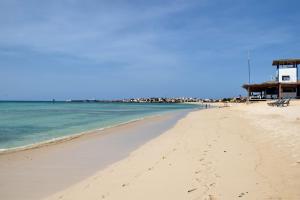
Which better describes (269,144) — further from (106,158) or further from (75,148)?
(75,148)

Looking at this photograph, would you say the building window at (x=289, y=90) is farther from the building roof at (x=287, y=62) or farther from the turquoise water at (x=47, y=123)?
the turquoise water at (x=47, y=123)

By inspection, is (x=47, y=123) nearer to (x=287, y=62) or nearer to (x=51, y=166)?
(x=51, y=166)

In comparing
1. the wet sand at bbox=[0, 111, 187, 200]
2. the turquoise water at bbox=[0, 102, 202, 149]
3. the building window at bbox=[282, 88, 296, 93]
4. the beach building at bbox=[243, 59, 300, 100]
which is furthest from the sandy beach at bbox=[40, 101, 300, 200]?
the building window at bbox=[282, 88, 296, 93]

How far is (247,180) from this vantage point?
218 inches

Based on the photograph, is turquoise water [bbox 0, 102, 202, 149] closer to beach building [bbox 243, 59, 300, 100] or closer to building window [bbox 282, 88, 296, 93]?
beach building [bbox 243, 59, 300, 100]

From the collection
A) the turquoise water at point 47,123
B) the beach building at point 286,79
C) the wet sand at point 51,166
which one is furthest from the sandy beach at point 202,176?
the beach building at point 286,79

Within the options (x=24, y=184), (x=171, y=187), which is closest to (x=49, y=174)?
(x=24, y=184)

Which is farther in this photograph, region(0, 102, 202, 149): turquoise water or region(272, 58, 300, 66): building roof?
region(272, 58, 300, 66): building roof

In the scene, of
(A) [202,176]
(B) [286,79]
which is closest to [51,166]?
(A) [202,176]

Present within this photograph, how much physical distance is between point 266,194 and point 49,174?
446 centimetres

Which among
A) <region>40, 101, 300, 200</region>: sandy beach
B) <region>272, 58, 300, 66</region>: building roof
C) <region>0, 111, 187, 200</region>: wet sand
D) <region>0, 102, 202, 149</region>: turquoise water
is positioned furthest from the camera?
<region>272, 58, 300, 66</region>: building roof

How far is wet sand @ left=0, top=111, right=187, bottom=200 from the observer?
5.80 meters

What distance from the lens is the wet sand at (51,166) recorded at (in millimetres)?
5805

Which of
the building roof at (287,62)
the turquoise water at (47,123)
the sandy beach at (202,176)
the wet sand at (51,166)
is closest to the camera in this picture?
the sandy beach at (202,176)
